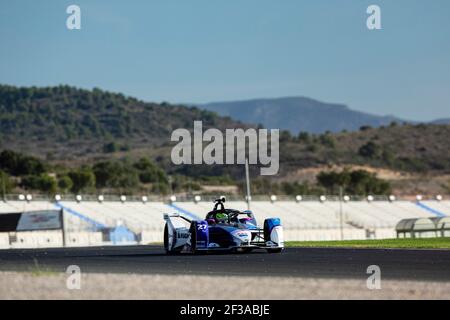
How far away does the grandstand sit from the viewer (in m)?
77.9

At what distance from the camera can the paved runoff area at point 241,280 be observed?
19.0 meters

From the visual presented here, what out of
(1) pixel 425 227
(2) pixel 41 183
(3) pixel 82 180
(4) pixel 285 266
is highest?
(3) pixel 82 180

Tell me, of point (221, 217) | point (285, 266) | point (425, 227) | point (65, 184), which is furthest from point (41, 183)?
point (285, 266)

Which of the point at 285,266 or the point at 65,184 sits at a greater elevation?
the point at 65,184

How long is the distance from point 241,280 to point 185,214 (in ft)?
269

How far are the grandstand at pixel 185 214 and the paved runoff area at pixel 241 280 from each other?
143 feet

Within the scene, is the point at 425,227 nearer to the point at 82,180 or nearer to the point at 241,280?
the point at 241,280

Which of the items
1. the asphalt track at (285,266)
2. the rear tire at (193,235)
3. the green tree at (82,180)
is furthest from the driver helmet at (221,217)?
the green tree at (82,180)

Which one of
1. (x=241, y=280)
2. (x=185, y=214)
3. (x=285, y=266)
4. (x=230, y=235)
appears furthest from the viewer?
(x=185, y=214)

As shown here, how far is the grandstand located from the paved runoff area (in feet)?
143

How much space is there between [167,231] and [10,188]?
3952 inches

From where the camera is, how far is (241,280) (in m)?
22.3

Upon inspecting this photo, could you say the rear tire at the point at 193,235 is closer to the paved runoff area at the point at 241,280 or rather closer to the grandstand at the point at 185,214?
the paved runoff area at the point at 241,280
